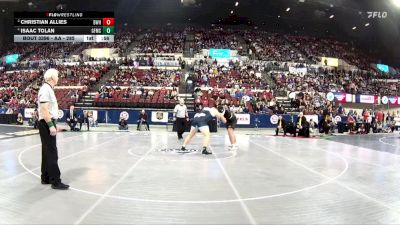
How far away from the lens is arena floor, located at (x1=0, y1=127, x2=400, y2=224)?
482 cm

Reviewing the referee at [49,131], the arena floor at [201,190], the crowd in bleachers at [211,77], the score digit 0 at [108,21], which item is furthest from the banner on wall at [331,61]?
the referee at [49,131]

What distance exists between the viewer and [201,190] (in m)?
6.29

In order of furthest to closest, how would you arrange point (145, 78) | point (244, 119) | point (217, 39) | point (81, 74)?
point (217, 39)
point (81, 74)
point (145, 78)
point (244, 119)

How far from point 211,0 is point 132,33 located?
11269 mm

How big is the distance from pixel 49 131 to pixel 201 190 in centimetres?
265

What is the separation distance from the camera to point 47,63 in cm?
4072

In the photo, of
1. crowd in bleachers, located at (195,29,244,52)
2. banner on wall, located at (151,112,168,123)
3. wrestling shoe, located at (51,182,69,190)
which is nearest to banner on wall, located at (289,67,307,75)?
crowd in bleachers, located at (195,29,244,52)

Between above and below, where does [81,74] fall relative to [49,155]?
above

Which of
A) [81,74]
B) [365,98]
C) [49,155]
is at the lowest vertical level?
[49,155]

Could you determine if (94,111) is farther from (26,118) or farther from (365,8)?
(365,8)

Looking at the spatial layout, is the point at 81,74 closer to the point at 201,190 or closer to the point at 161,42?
the point at 161,42
